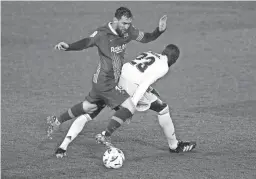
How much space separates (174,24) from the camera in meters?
21.6

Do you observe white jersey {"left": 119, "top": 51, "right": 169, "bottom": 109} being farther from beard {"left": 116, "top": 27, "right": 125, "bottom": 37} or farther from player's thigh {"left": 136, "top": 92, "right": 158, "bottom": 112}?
beard {"left": 116, "top": 27, "right": 125, "bottom": 37}

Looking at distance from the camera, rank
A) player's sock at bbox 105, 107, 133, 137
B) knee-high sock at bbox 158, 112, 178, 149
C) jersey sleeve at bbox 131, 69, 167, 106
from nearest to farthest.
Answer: jersey sleeve at bbox 131, 69, 167, 106 → player's sock at bbox 105, 107, 133, 137 → knee-high sock at bbox 158, 112, 178, 149

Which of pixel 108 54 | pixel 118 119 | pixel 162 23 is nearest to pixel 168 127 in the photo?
pixel 118 119

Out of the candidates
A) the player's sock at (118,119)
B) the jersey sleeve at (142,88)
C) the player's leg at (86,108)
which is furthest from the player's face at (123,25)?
the player's sock at (118,119)

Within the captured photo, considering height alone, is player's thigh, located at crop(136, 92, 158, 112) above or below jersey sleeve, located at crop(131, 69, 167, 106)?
below

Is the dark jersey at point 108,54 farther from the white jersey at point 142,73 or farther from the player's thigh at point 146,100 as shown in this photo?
the player's thigh at point 146,100

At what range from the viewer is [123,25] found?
7793 millimetres

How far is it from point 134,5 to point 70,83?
13.0m

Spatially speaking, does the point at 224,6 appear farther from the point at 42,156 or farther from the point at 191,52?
the point at 42,156

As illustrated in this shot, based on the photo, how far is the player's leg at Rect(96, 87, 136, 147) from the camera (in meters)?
7.60

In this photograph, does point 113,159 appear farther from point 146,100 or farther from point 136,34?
point 136,34

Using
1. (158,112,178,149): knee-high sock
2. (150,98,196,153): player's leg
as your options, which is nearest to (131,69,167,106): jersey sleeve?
(150,98,196,153): player's leg

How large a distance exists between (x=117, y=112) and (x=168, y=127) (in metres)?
0.77

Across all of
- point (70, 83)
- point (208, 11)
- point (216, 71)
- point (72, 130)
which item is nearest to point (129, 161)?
point (72, 130)
